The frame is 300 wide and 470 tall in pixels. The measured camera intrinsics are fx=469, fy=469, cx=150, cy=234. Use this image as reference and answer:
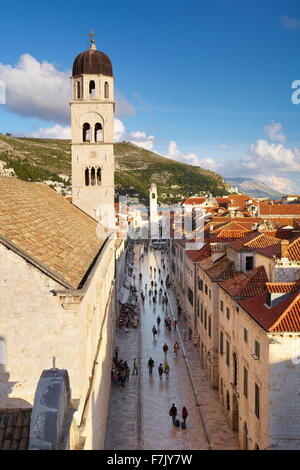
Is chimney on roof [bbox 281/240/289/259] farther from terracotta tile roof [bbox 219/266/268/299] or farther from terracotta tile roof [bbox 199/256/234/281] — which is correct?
terracotta tile roof [bbox 199/256/234/281]

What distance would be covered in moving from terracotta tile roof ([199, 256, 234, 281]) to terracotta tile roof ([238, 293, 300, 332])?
7379 millimetres

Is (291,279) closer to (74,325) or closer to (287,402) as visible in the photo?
(287,402)

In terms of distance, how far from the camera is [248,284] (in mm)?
23984

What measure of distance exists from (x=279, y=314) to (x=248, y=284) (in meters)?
6.02

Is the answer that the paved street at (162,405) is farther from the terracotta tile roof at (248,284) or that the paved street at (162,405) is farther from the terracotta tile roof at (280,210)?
the terracotta tile roof at (280,210)

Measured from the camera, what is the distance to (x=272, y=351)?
17.2 m

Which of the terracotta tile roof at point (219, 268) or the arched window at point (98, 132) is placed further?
the arched window at point (98, 132)

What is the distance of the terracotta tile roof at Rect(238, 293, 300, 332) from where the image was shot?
1723 centimetres

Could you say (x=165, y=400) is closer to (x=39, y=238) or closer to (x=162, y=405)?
(x=162, y=405)

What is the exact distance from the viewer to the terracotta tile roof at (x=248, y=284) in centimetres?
2330

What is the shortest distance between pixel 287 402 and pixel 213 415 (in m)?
8.79

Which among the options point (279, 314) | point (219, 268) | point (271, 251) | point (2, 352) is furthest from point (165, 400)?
point (2, 352)

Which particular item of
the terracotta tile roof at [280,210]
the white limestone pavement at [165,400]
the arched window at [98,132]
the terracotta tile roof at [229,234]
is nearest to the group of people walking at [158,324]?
the white limestone pavement at [165,400]

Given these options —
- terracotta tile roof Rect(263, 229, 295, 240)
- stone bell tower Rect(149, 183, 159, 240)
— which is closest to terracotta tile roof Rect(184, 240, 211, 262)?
terracotta tile roof Rect(263, 229, 295, 240)
